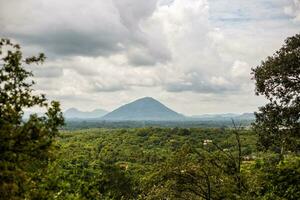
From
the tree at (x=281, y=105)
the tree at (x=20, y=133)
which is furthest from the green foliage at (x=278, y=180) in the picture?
the tree at (x=20, y=133)

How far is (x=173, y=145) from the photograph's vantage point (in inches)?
5782

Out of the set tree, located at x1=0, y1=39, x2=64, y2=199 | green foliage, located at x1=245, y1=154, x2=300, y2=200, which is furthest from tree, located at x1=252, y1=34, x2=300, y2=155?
tree, located at x1=0, y1=39, x2=64, y2=199

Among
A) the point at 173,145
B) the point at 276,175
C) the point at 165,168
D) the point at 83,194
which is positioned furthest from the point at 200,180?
the point at 173,145

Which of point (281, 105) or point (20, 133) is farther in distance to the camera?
point (281, 105)

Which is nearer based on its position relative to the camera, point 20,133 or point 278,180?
point 20,133

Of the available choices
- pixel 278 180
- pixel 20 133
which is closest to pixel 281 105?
pixel 278 180

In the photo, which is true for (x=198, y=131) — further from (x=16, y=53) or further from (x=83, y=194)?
(x=16, y=53)

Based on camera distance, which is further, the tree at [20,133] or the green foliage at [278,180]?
the green foliage at [278,180]

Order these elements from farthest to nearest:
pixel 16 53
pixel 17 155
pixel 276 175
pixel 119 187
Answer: pixel 119 187 → pixel 276 175 → pixel 16 53 → pixel 17 155

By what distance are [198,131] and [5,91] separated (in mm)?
165963

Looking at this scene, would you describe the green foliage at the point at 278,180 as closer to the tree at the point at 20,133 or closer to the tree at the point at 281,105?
the tree at the point at 281,105

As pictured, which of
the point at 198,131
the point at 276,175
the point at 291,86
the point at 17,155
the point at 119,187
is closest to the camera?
the point at 17,155

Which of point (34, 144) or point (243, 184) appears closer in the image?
point (34, 144)

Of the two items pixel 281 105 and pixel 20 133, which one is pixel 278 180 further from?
pixel 20 133
